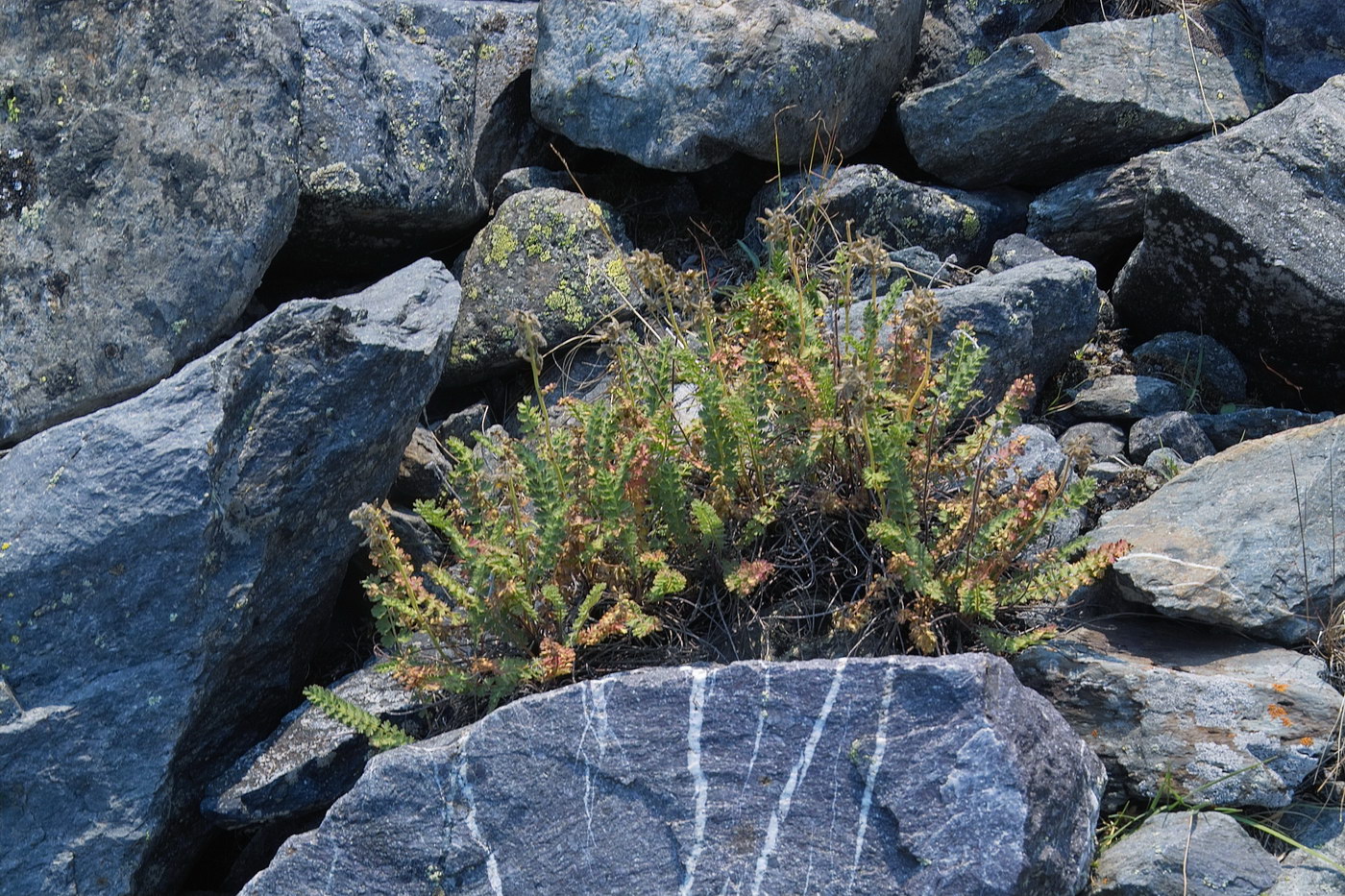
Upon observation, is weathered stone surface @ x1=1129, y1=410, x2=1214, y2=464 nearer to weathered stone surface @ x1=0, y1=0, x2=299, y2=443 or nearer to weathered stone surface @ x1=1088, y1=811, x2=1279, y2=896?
weathered stone surface @ x1=1088, y1=811, x2=1279, y2=896

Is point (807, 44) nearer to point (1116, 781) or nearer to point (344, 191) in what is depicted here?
point (344, 191)

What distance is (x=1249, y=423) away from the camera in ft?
18.2

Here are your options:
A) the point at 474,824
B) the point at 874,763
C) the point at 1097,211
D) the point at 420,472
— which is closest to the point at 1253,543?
the point at 874,763

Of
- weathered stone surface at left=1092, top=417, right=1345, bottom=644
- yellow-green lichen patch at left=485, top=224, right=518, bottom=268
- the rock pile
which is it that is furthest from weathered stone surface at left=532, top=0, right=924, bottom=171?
weathered stone surface at left=1092, top=417, right=1345, bottom=644

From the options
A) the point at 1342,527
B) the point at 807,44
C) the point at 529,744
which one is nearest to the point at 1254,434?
the point at 1342,527

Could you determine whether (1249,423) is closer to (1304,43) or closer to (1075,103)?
(1075,103)

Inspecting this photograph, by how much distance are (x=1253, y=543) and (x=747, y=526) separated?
1703 millimetres

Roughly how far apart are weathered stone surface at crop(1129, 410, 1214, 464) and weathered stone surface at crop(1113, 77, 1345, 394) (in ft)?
2.06

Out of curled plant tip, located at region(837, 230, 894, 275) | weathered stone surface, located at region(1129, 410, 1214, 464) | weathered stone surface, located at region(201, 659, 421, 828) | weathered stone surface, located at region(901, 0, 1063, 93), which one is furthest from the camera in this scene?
weathered stone surface, located at region(901, 0, 1063, 93)

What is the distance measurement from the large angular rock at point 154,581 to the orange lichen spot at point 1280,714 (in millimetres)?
3163

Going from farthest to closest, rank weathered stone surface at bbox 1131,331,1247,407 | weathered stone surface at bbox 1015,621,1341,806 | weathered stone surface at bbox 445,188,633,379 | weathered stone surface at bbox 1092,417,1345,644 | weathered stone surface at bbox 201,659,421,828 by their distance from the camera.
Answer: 1. weathered stone surface at bbox 445,188,633,379
2. weathered stone surface at bbox 1131,331,1247,407
3. weathered stone surface at bbox 201,659,421,828
4. weathered stone surface at bbox 1092,417,1345,644
5. weathered stone surface at bbox 1015,621,1341,806

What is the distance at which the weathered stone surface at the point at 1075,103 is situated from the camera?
6469 mm

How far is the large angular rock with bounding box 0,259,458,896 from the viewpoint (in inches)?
166

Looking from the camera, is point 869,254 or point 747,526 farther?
point 747,526
